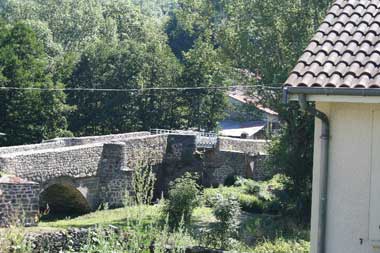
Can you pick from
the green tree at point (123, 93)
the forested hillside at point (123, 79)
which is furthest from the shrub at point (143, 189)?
the green tree at point (123, 93)

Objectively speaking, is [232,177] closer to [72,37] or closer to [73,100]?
[73,100]

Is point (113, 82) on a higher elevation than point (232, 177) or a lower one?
higher

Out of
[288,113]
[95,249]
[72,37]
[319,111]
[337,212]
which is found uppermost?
[72,37]

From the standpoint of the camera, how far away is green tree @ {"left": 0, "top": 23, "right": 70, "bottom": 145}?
36125mm

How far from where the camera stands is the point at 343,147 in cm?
748

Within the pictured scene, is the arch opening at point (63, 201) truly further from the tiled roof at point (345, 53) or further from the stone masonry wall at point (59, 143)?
the tiled roof at point (345, 53)

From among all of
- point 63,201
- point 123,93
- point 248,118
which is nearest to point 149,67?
point 123,93

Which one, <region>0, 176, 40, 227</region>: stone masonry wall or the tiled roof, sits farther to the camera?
<region>0, 176, 40, 227</region>: stone masonry wall

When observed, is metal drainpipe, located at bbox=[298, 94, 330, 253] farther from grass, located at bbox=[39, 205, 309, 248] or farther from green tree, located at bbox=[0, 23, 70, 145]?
green tree, located at bbox=[0, 23, 70, 145]

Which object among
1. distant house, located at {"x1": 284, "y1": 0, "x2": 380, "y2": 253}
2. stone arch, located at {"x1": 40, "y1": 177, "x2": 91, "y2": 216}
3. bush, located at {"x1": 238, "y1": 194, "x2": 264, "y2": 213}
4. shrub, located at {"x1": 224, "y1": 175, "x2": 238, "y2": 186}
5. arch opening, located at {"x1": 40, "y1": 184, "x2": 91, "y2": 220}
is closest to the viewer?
distant house, located at {"x1": 284, "y1": 0, "x2": 380, "y2": 253}

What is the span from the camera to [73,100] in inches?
1650

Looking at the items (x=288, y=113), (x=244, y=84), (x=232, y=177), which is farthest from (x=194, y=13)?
(x=232, y=177)

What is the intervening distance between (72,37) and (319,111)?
173 feet

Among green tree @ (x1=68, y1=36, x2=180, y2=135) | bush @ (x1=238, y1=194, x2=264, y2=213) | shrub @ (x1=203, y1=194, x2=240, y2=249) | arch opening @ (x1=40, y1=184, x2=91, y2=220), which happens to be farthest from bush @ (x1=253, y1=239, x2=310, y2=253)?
green tree @ (x1=68, y1=36, x2=180, y2=135)
